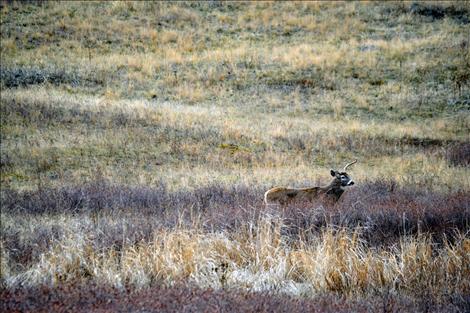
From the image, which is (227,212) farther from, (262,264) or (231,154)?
(231,154)

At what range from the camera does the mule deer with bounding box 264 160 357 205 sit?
38.1 feet

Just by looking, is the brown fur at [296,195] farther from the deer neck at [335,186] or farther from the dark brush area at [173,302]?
the dark brush area at [173,302]

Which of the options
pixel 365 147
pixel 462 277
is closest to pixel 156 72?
pixel 365 147

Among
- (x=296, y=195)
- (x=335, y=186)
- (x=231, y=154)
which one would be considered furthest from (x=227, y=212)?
(x=231, y=154)

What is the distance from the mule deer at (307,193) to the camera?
11617mm

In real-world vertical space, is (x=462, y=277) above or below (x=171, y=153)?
above

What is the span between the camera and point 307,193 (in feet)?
38.7

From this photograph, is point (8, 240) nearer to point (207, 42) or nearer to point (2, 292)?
point (2, 292)

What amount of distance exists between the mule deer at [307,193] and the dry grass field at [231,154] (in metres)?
0.33

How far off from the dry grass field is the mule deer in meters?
0.33

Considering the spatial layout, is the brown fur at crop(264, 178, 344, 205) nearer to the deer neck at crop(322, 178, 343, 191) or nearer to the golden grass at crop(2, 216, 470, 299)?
the deer neck at crop(322, 178, 343, 191)

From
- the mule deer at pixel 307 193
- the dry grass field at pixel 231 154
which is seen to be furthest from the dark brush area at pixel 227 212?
the mule deer at pixel 307 193

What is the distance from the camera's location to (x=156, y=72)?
29.2 m

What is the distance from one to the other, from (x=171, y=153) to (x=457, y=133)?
7589mm
